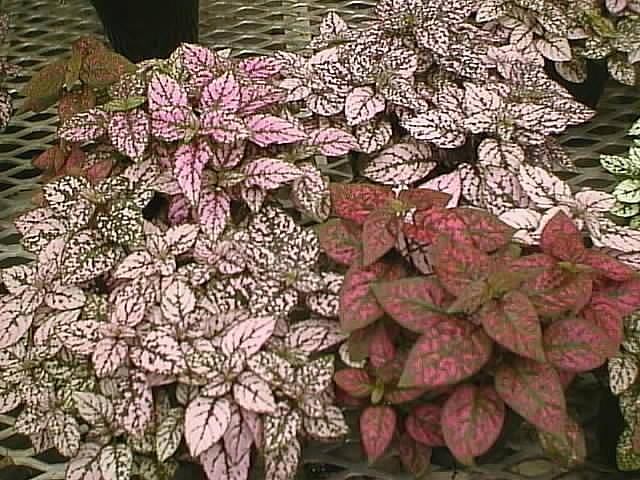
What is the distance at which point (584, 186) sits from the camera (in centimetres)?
138

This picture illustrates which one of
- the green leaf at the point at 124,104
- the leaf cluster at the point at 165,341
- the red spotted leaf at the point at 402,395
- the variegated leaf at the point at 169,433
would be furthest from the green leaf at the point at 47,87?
the red spotted leaf at the point at 402,395

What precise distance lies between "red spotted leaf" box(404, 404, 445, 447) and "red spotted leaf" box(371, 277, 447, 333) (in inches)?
4.0

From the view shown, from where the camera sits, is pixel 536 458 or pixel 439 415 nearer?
pixel 439 415

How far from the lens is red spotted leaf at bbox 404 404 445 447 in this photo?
92cm

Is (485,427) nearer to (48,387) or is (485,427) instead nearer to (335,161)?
(48,387)

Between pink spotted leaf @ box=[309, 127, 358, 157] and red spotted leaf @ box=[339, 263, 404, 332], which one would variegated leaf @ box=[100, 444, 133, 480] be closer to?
red spotted leaf @ box=[339, 263, 404, 332]

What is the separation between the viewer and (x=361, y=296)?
925 millimetres

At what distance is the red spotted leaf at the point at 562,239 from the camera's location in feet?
3.10

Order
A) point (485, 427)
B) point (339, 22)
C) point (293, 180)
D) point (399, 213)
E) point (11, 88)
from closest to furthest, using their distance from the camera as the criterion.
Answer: point (485, 427), point (399, 213), point (293, 180), point (339, 22), point (11, 88)

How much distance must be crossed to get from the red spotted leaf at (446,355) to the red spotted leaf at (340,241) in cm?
15

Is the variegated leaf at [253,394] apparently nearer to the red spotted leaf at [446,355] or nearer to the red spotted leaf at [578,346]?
the red spotted leaf at [446,355]

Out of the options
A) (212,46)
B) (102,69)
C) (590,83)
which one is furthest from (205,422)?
(212,46)

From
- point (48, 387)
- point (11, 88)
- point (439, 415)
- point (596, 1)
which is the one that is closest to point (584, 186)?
point (596, 1)

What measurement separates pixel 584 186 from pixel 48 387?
860 mm
